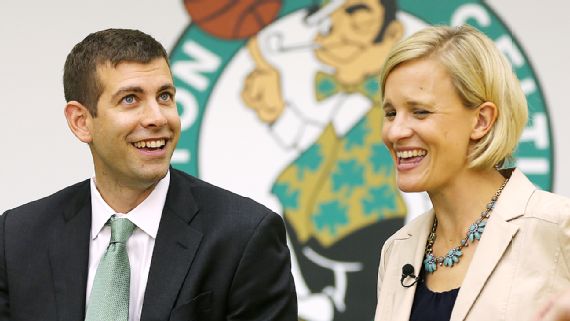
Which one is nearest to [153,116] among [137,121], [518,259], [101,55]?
[137,121]

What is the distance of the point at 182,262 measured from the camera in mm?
2834

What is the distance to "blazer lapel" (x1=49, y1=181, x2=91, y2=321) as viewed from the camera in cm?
285

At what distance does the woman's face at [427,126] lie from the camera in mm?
2516

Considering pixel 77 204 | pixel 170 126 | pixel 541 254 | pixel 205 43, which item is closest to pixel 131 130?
pixel 170 126

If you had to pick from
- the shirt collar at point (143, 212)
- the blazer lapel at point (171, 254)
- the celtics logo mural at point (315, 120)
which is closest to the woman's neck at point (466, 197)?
the blazer lapel at point (171, 254)

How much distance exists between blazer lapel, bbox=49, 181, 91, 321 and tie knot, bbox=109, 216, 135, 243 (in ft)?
0.29

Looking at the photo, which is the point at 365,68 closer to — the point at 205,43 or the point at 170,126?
the point at 205,43

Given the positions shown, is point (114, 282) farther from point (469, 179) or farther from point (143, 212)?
point (469, 179)

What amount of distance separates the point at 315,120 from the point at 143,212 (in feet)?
4.25

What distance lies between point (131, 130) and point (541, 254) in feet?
3.53

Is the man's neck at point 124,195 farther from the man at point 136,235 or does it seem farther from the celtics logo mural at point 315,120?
the celtics logo mural at point 315,120

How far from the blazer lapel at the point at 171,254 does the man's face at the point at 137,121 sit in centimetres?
10

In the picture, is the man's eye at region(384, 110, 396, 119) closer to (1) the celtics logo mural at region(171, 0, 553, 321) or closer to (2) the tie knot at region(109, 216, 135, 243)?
(2) the tie knot at region(109, 216, 135, 243)

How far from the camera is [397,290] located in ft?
8.86
